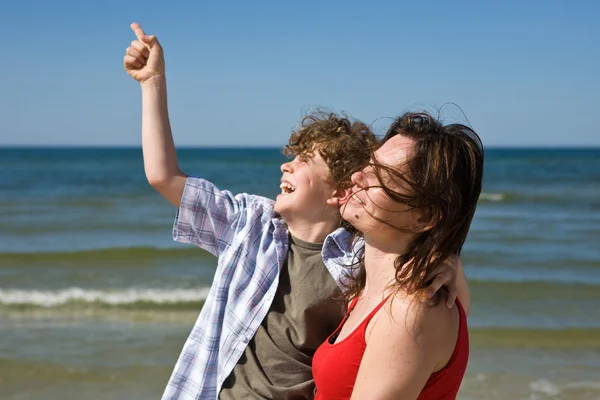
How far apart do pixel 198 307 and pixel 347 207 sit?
6218 millimetres

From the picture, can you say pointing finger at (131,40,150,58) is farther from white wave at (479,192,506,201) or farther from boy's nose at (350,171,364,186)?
white wave at (479,192,506,201)

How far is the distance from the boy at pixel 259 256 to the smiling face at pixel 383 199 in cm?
55

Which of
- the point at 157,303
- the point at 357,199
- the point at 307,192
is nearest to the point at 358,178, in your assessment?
the point at 357,199

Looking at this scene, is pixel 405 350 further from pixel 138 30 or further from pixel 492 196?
pixel 492 196

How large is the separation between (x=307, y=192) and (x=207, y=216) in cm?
38

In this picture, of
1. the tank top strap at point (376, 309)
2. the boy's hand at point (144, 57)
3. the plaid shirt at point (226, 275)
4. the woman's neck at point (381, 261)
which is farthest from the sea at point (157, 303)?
the tank top strap at point (376, 309)

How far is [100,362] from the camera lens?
6.05m

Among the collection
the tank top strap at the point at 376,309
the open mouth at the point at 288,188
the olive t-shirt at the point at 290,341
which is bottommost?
the olive t-shirt at the point at 290,341

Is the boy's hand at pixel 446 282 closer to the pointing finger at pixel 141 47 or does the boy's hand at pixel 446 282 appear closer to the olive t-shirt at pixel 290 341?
the olive t-shirt at pixel 290 341

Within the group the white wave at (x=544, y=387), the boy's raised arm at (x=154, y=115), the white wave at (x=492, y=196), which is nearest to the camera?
the boy's raised arm at (x=154, y=115)

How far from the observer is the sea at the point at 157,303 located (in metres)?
5.74

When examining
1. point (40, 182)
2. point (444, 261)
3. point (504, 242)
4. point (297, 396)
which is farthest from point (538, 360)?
point (40, 182)

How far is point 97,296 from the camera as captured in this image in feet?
27.2

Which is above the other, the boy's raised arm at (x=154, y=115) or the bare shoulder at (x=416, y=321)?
the boy's raised arm at (x=154, y=115)
